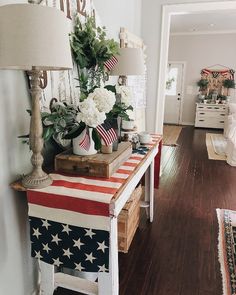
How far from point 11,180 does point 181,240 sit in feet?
5.46

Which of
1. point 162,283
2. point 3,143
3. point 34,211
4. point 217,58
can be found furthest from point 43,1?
point 217,58

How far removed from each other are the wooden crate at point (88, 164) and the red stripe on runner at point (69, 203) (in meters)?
0.26

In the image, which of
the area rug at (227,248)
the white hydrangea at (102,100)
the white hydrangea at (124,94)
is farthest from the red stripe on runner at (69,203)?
the area rug at (227,248)

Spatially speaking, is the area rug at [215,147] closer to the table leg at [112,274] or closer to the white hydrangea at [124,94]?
the white hydrangea at [124,94]

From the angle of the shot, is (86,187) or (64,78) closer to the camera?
(86,187)

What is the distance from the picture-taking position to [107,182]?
55.6 inches

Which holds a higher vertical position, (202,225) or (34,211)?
(34,211)

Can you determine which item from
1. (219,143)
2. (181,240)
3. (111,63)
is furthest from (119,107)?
(219,143)

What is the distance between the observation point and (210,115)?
7871 millimetres

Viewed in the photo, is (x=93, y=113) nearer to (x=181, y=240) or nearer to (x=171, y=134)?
(x=181, y=240)

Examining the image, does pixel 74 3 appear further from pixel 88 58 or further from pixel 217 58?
pixel 217 58

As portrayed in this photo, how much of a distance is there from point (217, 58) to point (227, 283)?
24.2 ft

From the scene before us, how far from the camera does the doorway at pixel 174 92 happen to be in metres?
8.34

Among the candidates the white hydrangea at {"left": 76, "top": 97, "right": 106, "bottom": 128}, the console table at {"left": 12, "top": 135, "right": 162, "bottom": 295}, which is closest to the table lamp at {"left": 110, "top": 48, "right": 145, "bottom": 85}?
the console table at {"left": 12, "top": 135, "right": 162, "bottom": 295}
